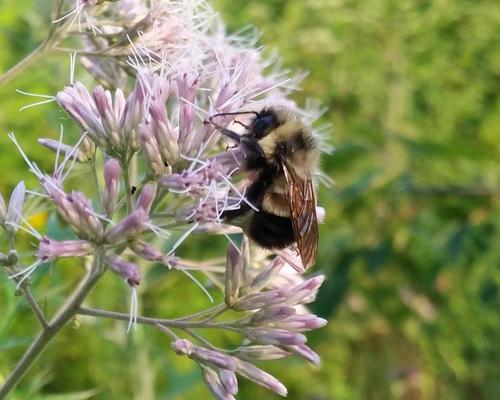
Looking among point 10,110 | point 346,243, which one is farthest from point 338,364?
point 10,110

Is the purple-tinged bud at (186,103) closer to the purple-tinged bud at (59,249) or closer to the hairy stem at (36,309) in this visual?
the purple-tinged bud at (59,249)

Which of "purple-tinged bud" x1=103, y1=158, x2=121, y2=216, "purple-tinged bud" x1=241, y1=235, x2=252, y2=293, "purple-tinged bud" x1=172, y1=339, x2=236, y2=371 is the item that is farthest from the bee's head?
"purple-tinged bud" x1=172, y1=339, x2=236, y2=371

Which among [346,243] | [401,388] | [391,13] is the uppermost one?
[391,13]

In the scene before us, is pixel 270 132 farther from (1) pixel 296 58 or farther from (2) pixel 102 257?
(1) pixel 296 58

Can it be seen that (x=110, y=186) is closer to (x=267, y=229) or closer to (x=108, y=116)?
(x=108, y=116)

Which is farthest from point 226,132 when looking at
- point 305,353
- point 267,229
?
point 305,353

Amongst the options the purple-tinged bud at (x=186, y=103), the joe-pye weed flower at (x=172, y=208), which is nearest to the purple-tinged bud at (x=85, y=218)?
the joe-pye weed flower at (x=172, y=208)

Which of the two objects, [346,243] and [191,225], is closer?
[191,225]

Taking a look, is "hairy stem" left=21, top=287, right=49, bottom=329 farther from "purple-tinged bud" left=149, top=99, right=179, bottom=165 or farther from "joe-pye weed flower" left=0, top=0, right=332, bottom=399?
"purple-tinged bud" left=149, top=99, right=179, bottom=165

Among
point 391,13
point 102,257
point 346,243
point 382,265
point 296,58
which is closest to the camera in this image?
point 102,257
